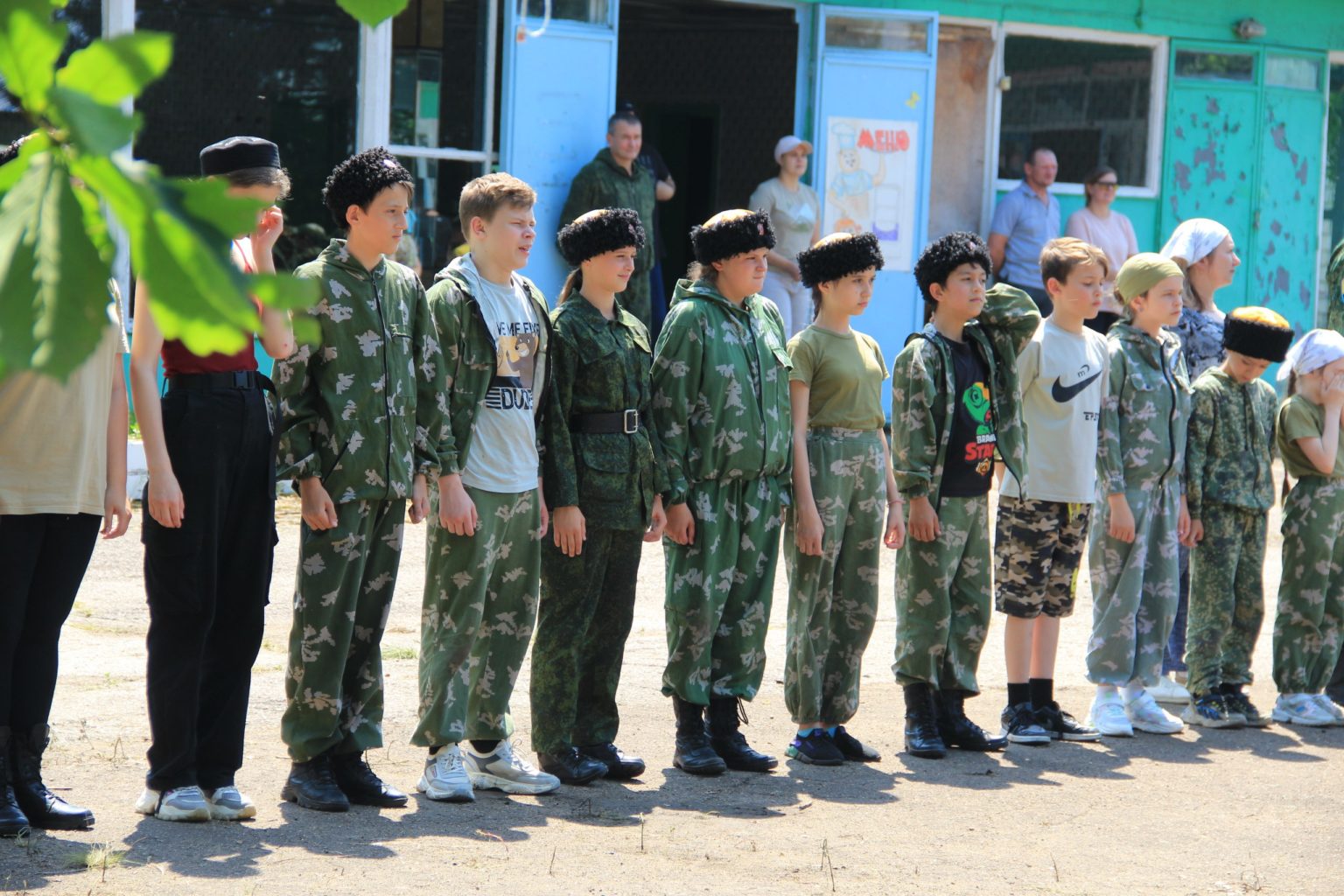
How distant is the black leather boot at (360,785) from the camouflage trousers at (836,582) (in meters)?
1.58

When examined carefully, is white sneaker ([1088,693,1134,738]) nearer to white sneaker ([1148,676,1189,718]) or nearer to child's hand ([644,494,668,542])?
white sneaker ([1148,676,1189,718])

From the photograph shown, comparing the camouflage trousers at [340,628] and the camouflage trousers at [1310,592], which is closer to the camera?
the camouflage trousers at [340,628]

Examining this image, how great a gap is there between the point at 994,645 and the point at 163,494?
485 centimetres

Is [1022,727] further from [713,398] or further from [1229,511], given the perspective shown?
[713,398]

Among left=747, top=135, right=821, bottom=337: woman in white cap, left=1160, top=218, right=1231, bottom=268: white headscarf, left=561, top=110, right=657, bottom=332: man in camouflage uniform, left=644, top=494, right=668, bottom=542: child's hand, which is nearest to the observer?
left=644, top=494, right=668, bottom=542: child's hand

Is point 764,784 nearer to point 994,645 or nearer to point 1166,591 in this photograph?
point 1166,591

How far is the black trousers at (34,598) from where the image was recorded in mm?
4371

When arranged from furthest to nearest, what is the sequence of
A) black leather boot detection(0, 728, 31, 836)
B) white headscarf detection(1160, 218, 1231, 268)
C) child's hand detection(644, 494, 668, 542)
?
white headscarf detection(1160, 218, 1231, 268) < child's hand detection(644, 494, 668, 542) < black leather boot detection(0, 728, 31, 836)

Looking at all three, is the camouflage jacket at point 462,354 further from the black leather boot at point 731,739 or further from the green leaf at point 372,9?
the green leaf at point 372,9

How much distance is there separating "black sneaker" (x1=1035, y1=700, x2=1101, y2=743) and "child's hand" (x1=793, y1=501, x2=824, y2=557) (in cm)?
126

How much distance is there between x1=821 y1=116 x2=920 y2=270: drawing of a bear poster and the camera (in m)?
12.8

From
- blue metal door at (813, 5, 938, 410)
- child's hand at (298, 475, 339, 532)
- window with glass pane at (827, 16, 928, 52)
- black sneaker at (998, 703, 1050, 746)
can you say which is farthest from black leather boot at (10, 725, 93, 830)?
window with glass pane at (827, 16, 928, 52)

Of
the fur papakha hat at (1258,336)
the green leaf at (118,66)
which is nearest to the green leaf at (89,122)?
the green leaf at (118,66)

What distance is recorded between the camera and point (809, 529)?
583 cm
